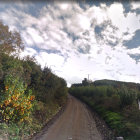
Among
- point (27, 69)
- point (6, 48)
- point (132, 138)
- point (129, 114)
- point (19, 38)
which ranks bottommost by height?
point (132, 138)

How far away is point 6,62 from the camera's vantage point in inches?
243

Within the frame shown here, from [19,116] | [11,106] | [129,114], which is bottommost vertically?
[129,114]

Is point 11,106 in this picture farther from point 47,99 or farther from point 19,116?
point 47,99

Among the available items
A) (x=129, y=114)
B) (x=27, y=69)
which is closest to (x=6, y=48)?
(x=27, y=69)

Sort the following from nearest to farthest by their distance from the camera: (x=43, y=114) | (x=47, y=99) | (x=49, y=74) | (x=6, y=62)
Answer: (x=6, y=62), (x=43, y=114), (x=47, y=99), (x=49, y=74)

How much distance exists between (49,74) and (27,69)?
397 centimetres

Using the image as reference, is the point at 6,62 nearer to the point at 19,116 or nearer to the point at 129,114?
the point at 19,116

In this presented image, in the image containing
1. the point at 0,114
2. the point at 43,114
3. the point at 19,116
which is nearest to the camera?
the point at 0,114

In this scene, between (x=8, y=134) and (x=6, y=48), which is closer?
(x=8, y=134)

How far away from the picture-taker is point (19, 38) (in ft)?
27.3

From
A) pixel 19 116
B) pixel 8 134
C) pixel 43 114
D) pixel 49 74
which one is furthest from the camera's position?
pixel 49 74

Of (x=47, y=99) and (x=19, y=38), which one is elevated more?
(x=19, y=38)

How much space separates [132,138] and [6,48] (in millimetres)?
9388

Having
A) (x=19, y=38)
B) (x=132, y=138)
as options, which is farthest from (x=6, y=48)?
(x=132, y=138)
